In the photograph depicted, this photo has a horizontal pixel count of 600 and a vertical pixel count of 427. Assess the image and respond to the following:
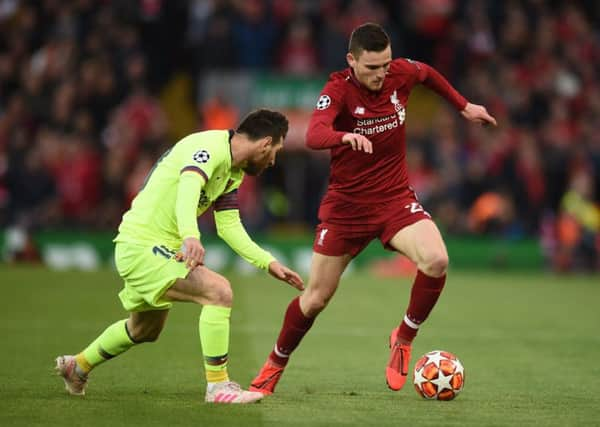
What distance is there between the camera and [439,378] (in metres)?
7.81

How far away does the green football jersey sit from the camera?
7340 millimetres

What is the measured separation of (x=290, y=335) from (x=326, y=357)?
2090 mm

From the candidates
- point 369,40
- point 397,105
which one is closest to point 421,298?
point 397,105

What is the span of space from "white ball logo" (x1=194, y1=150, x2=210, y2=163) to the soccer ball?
2046mm

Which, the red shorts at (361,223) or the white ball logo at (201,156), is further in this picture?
the red shorts at (361,223)

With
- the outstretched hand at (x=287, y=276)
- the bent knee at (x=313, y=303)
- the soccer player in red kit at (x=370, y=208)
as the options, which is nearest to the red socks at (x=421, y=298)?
the soccer player in red kit at (x=370, y=208)

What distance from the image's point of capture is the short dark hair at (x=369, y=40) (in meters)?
7.84

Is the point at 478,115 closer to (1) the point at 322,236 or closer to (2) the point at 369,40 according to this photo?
(2) the point at 369,40

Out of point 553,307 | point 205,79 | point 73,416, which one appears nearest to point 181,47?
point 205,79

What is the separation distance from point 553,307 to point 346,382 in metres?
6.96

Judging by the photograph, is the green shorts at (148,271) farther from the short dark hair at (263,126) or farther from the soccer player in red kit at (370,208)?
the soccer player in red kit at (370,208)

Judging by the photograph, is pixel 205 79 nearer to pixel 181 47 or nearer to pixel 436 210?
pixel 181 47

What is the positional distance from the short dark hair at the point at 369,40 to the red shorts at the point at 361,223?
107cm

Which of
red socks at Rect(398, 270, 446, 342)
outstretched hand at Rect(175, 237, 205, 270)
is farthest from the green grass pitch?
outstretched hand at Rect(175, 237, 205, 270)
